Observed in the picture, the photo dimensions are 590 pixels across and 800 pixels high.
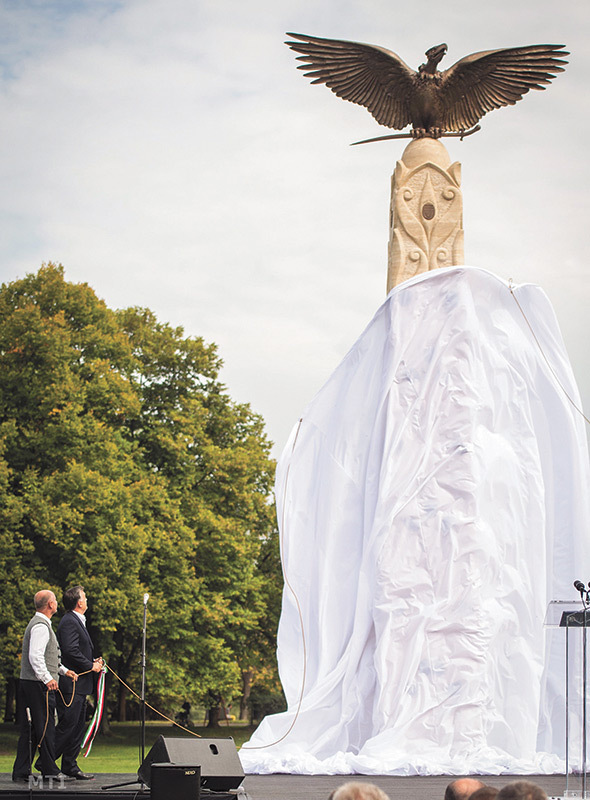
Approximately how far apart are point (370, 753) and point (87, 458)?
43.6 ft

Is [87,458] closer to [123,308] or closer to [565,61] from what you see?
[123,308]

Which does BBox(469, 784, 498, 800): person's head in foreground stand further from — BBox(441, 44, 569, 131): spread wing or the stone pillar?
BBox(441, 44, 569, 131): spread wing

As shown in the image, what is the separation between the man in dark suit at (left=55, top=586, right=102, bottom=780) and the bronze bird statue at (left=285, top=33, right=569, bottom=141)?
7.62m

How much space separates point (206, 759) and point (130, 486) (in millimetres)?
15555

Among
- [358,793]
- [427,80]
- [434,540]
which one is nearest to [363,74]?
[427,80]

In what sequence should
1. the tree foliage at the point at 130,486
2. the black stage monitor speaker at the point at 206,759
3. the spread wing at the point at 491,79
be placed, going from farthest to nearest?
the tree foliage at the point at 130,486 → the spread wing at the point at 491,79 → the black stage monitor speaker at the point at 206,759

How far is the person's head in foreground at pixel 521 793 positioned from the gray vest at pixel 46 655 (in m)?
5.61

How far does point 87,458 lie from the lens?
21.0 m

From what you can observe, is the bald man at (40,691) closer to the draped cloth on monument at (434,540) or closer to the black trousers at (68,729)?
the black trousers at (68,729)

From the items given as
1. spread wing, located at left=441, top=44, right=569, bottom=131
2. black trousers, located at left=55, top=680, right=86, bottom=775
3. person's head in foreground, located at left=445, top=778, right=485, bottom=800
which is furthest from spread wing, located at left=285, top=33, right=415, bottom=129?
person's head in foreground, located at left=445, top=778, right=485, bottom=800

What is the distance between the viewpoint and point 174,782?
579cm

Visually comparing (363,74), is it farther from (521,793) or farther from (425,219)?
(521,793)

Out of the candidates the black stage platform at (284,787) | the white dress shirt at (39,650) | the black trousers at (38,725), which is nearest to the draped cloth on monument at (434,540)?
the black stage platform at (284,787)

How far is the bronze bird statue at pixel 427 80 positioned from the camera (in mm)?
12762
